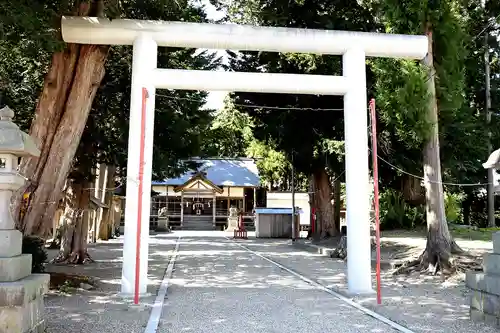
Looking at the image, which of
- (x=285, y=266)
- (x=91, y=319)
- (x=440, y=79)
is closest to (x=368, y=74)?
(x=440, y=79)

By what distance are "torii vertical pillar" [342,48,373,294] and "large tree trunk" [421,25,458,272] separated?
3.21m

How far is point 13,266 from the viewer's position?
406 cm

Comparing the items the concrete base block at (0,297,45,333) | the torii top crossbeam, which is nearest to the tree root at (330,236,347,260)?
the torii top crossbeam

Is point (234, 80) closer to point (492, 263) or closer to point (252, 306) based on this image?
point (252, 306)

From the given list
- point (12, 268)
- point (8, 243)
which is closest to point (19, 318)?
point (12, 268)

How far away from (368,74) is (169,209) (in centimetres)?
2517

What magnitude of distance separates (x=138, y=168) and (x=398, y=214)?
17983mm

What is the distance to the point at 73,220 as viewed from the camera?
13.4 meters

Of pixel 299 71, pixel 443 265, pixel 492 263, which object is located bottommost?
pixel 443 265

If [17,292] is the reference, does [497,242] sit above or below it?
above

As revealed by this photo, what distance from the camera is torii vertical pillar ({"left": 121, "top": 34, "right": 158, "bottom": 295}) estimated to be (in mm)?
7402

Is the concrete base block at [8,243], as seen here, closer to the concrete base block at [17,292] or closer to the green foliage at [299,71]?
the concrete base block at [17,292]

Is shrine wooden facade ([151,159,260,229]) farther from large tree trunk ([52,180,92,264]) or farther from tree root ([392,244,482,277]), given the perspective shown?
tree root ([392,244,482,277])

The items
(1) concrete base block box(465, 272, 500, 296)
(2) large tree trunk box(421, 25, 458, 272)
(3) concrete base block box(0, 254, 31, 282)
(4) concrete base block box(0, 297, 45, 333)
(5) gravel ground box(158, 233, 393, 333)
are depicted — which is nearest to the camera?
(4) concrete base block box(0, 297, 45, 333)
